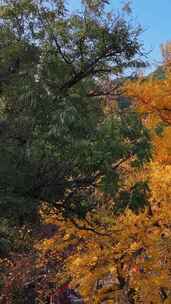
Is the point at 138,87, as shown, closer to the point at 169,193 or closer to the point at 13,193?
the point at 169,193

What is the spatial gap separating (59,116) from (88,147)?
74 centimetres

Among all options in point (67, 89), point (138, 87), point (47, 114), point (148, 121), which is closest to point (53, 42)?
point (67, 89)

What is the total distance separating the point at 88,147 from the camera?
798cm

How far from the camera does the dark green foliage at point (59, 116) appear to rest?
26.9 ft

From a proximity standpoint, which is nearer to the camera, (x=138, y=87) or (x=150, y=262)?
(x=150, y=262)

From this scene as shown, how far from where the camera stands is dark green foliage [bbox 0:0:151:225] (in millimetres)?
8188

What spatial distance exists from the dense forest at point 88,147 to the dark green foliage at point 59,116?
2 cm

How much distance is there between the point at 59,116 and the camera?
8.24m

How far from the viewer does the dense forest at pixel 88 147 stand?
8.38 m

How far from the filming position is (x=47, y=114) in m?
8.67

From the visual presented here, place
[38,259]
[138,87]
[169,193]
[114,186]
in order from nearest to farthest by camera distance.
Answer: [114,186] < [169,193] < [138,87] < [38,259]

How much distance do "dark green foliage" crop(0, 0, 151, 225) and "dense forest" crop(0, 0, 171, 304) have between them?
2 centimetres

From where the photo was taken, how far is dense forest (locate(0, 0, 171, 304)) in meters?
8.38

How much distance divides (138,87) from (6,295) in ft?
31.9
